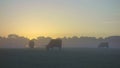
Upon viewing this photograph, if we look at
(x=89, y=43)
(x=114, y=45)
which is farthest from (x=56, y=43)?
(x=89, y=43)

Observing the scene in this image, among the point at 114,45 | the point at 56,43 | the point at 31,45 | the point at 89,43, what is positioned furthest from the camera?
the point at 89,43

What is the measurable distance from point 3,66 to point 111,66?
5228 mm

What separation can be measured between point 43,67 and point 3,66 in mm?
1996

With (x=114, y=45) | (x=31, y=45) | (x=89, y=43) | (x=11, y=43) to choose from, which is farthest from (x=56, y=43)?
(x=89, y=43)

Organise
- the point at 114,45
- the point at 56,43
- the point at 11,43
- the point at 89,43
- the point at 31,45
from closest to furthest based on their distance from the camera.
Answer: the point at 56,43 → the point at 31,45 → the point at 11,43 → the point at 114,45 → the point at 89,43

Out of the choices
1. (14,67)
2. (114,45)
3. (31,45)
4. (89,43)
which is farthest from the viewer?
(89,43)

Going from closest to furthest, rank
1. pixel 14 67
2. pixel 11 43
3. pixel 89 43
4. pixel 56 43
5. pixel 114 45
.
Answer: pixel 14 67 < pixel 56 43 < pixel 11 43 < pixel 114 45 < pixel 89 43

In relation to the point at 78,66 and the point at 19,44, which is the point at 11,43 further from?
the point at 78,66

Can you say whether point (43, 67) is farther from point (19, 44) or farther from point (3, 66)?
point (19, 44)

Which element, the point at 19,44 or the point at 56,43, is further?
the point at 19,44

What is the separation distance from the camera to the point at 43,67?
49.4 feet

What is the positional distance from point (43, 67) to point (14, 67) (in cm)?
136

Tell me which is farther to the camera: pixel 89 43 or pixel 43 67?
pixel 89 43

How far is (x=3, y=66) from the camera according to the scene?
1545 centimetres
